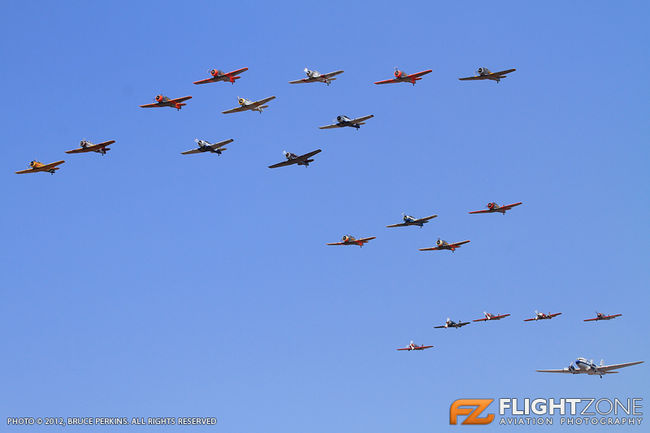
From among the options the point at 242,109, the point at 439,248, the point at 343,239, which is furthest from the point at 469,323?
the point at 242,109

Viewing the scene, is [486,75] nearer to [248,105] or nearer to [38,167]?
[248,105]

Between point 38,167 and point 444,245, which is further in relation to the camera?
point 444,245

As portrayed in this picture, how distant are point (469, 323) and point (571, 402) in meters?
49.9


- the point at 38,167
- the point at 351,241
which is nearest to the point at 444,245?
the point at 351,241

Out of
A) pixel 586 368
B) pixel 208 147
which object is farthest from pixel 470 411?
pixel 208 147

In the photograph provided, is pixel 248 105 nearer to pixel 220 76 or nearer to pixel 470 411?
pixel 220 76

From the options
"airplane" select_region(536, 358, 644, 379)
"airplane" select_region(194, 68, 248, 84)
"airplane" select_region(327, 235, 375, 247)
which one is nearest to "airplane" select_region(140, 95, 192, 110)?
"airplane" select_region(194, 68, 248, 84)

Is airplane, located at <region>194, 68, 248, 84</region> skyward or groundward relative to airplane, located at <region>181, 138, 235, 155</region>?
skyward

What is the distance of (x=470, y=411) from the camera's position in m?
146

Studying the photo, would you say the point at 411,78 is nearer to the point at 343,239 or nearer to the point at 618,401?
the point at 343,239

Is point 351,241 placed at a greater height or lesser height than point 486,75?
lesser

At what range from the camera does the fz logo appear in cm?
14450

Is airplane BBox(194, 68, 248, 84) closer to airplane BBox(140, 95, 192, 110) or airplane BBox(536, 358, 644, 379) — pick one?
airplane BBox(140, 95, 192, 110)

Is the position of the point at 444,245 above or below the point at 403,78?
below
